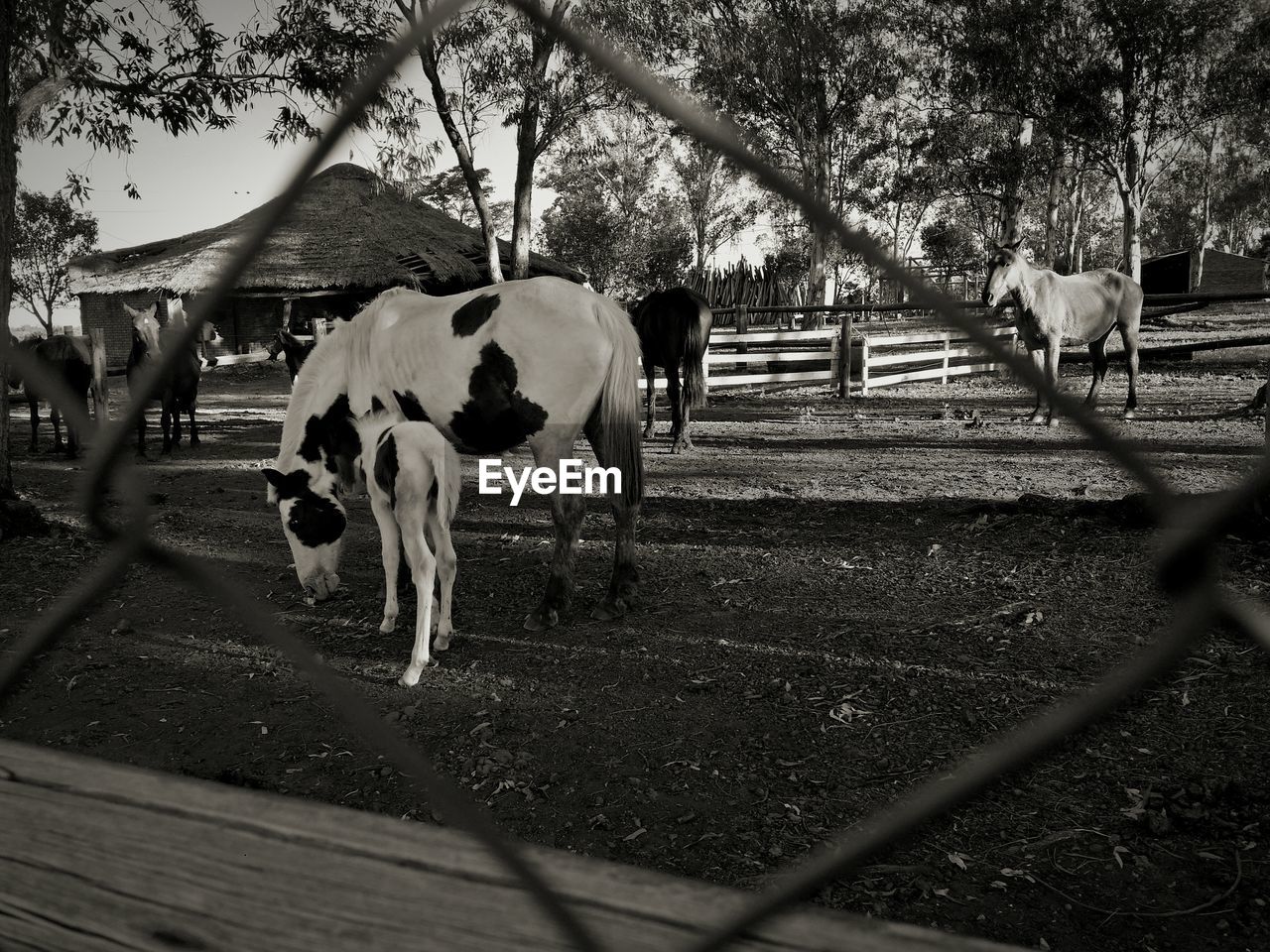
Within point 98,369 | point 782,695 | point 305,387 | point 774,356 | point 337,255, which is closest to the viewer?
point 782,695

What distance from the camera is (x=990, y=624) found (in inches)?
164

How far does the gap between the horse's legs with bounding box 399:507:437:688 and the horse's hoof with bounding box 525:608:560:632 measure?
0.65m

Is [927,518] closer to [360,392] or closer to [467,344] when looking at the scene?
[467,344]

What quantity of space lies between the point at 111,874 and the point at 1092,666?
12.6ft

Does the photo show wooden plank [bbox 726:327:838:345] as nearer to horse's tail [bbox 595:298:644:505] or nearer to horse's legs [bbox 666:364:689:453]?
horse's legs [bbox 666:364:689:453]

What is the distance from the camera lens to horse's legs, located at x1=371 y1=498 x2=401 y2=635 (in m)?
4.22

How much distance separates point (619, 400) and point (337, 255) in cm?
2300

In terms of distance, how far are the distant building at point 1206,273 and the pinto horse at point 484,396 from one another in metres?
44.1

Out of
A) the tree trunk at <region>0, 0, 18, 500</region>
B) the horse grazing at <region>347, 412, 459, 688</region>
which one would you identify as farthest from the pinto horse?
the tree trunk at <region>0, 0, 18, 500</region>

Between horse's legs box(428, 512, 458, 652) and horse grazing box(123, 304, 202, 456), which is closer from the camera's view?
horse's legs box(428, 512, 458, 652)

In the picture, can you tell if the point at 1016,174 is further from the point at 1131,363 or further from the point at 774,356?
the point at 1131,363

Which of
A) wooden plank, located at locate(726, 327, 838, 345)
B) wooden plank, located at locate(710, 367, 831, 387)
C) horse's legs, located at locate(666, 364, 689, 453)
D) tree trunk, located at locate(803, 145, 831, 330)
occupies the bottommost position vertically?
horse's legs, located at locate(666, 364, 689, 453)

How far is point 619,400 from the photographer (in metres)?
4.57

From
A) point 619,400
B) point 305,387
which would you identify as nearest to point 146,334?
point 305,387
